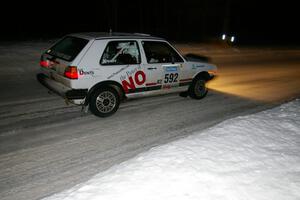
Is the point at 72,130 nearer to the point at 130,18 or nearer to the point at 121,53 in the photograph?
the point at 121,53

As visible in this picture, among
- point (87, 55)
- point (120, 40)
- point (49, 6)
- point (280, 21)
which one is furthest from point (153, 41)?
point (280, 21)

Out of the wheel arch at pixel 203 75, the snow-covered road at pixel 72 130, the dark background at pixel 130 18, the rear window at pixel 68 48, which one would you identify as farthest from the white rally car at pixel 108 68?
the dark background at pixel 130 18

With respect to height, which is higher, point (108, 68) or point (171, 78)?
point (108, 68)

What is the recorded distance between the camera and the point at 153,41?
7059 millimetres

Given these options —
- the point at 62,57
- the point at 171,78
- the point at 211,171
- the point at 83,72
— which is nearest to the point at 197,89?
the point at 171,78

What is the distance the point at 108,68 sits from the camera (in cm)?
625

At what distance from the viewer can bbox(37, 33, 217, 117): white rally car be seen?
19.7 ft

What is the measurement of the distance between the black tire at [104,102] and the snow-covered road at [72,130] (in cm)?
18

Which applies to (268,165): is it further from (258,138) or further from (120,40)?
(120,40)

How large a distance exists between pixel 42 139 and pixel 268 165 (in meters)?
3.87

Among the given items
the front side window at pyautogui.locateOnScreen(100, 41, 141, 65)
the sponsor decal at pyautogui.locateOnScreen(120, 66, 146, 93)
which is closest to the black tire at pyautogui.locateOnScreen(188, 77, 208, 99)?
the sponsor decal at pyautogui.locateOnScreen(120, 66, 146, 93)

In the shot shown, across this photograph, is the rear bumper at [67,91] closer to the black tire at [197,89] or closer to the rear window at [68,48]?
the rear window at [68,48]

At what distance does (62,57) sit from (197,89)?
12.7 ft

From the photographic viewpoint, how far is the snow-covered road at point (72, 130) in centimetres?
423
